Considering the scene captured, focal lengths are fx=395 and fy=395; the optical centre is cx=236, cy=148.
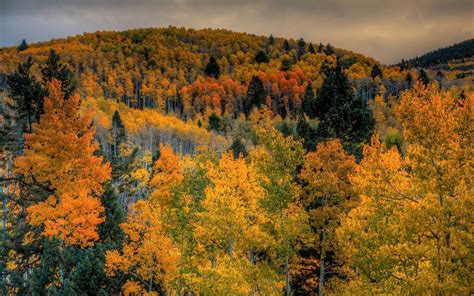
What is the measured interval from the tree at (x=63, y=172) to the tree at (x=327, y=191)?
12478mm

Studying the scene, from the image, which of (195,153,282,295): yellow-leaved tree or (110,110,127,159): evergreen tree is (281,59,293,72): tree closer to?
(110,110,127,159): evergreen tree

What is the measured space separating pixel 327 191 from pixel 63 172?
615 inches

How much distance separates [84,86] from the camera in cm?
12306

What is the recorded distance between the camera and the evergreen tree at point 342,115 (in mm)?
26536

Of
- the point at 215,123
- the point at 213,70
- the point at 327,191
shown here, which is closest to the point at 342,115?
the point at 327,191

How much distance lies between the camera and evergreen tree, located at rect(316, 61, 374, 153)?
26.5 m

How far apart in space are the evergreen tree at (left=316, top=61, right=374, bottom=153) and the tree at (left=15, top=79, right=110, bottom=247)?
15.1 meters

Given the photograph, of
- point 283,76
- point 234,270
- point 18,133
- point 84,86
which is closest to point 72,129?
point 18,133

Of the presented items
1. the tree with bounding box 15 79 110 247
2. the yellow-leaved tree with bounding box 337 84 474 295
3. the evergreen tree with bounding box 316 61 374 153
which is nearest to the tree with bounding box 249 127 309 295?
the yellow-leaved tree with bounding box 337 84 474 295

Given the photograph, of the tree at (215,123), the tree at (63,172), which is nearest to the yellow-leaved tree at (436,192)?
the tree at (63,172)

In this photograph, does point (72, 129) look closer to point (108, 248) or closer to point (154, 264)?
point (108, 248)

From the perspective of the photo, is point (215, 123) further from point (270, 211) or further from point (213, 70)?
point (270, 211)

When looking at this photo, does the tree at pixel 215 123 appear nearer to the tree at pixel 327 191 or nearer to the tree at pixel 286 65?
the tree at pixel 286 65

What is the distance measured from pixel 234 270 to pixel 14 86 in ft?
68.3
